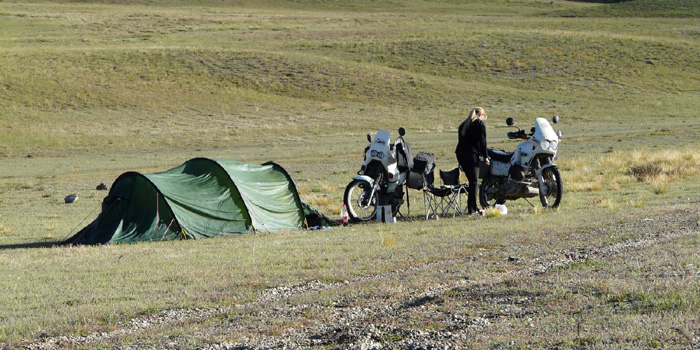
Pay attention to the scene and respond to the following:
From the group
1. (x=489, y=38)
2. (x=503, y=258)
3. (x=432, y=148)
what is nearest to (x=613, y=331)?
(x=503, y=258)

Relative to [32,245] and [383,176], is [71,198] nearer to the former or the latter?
[32,245]

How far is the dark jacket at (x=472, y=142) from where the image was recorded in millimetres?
14359

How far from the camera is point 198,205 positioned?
13.9 m

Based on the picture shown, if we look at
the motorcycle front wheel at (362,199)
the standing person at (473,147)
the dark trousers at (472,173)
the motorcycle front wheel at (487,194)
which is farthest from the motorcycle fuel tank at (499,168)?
the motorcycle front wheel at (362,199)

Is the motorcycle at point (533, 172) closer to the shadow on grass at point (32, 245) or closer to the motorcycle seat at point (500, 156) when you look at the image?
the motorcycle seat at point (500, 156)

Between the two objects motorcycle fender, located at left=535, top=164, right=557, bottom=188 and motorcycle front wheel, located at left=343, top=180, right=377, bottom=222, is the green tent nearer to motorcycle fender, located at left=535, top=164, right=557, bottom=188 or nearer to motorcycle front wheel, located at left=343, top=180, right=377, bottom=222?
motorcycle front wheel, located at left=343, top=180, right=377, bottom=222

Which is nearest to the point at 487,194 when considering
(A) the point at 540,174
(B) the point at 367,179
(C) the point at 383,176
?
(A) the point at 540,174

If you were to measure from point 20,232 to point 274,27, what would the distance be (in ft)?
245

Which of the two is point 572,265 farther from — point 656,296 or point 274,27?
point 274,27

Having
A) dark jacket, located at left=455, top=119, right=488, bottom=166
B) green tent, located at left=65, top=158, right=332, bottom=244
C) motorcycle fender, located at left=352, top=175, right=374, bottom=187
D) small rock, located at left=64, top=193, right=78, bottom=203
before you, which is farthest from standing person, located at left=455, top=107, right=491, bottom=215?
small rock, located at left=64, top=193, right=78, bottom=203

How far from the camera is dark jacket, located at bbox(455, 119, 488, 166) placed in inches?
565

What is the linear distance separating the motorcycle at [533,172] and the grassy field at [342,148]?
410mm

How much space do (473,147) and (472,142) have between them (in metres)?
0.09

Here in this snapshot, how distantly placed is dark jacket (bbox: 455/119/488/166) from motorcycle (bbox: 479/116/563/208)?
0.63 metres
